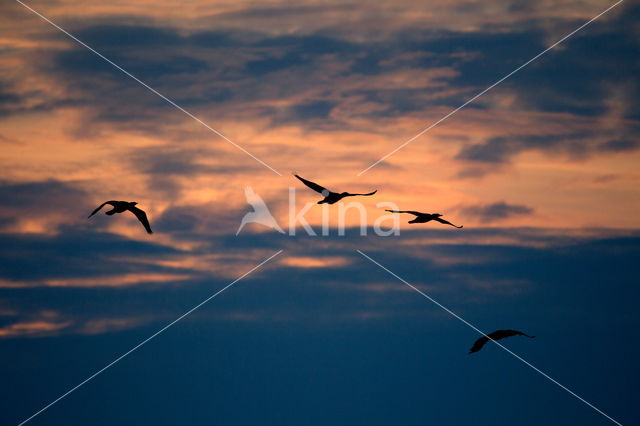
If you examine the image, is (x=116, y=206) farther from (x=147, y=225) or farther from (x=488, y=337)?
(x=488, y=337)

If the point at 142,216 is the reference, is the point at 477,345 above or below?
below

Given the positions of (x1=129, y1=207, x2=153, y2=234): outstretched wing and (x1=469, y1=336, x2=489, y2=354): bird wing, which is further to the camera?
(x1=129, y1=207, x2=153, y2=234): outstretched wing

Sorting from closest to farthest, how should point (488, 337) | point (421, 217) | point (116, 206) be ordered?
point (488, 337), point (116, 206), point (421, 217)

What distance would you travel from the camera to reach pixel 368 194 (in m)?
37.3

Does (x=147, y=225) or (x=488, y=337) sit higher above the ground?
A: (x=147, y=225)

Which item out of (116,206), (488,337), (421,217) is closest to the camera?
(488,337)

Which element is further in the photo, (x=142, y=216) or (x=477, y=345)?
(x=142, y=216)

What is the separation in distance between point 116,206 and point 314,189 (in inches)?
369

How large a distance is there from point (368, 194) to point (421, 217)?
155 inches

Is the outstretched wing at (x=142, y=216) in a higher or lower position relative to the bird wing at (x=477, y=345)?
higher

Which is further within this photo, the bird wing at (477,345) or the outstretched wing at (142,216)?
the outstretched wing at (142,216)

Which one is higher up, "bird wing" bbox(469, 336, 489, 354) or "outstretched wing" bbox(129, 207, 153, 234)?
"outstretched wing" bbox(129, 207, 153, 234)

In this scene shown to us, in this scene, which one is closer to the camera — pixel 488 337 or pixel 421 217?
pixel 488 337

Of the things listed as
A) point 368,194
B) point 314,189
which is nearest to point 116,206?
point 314,189
